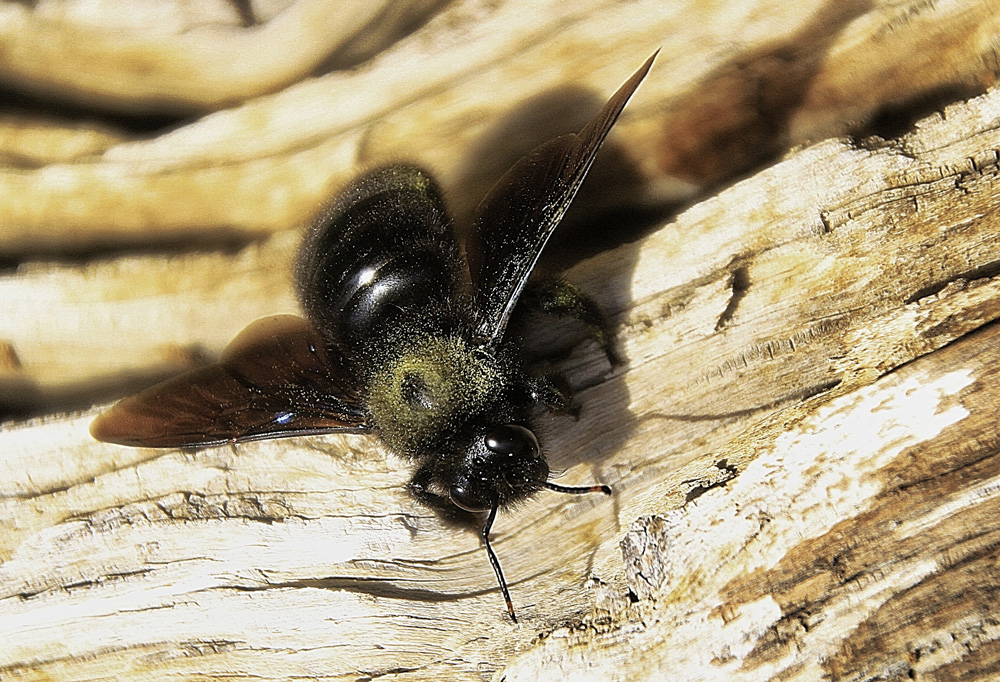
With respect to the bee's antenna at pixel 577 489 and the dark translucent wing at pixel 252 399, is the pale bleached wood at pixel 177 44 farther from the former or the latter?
the bee's antenna at pixel 577 489

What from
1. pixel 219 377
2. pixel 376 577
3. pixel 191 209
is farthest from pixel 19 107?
pixel 376 577

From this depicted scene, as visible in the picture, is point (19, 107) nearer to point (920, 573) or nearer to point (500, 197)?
point (500, 197)

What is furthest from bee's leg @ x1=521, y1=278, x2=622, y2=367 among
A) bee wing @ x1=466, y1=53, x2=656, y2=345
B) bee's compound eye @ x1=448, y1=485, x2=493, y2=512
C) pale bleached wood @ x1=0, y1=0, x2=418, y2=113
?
pale bleached wood @ x1=0, y1=0, x2=418, y2=113

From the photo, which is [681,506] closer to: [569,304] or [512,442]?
[512,442]

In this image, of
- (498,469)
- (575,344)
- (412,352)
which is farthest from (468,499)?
(575,344)

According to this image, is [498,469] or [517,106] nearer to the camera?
[498,469]

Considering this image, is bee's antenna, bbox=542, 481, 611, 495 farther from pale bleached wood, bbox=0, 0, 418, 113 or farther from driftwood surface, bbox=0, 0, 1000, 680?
pale bleached wood, bbox=0, 0, 418, 113

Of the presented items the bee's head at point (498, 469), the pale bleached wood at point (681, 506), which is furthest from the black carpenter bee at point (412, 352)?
the pale bleached wood at point (681, 506)

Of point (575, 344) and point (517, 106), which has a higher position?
point (517, 106)
